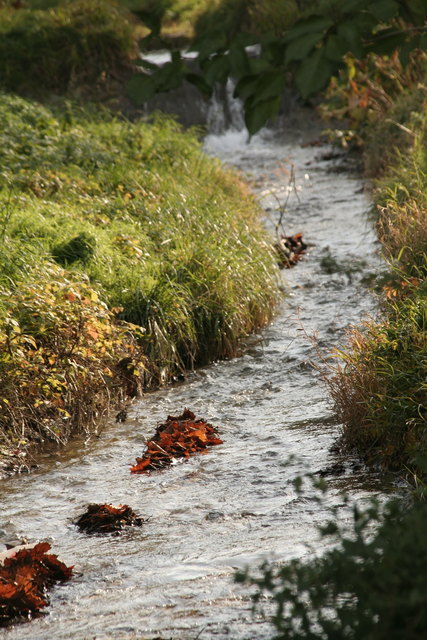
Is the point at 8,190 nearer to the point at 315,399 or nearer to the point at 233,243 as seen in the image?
the point at 233,243

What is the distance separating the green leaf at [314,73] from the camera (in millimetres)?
2398

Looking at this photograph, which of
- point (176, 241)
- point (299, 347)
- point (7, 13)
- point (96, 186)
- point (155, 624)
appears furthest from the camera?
point (7, 13)

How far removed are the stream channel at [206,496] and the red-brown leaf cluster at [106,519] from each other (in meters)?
0.08

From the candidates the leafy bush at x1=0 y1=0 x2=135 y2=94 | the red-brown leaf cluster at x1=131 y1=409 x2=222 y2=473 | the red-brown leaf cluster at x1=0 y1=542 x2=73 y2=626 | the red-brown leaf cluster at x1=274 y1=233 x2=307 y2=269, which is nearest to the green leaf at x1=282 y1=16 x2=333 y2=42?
the red-brown leaf cluster at x1=0 y1=542 x2=73 y2=626

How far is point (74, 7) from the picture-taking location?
19109 mm

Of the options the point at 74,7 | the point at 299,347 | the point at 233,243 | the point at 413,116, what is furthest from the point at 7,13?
the point at 299,347

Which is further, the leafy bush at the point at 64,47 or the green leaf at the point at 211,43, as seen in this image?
the leafy bush at the point at 64,47

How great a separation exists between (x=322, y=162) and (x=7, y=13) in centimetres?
932

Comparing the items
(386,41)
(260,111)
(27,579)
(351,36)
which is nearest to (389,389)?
(27,579)

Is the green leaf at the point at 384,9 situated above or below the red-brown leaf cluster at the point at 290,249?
above

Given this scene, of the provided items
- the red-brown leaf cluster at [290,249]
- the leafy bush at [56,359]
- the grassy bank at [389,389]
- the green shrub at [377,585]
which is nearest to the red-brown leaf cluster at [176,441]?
the leafy bush at [56,359]

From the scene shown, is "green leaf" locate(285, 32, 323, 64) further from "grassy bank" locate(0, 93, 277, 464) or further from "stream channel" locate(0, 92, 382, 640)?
"grassy bank" locate(0, 93, 277, 464)

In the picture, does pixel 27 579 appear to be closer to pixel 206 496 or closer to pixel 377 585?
pixel 206 496

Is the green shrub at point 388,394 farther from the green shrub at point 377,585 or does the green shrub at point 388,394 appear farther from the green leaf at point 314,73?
the green leaf at point 314,73
